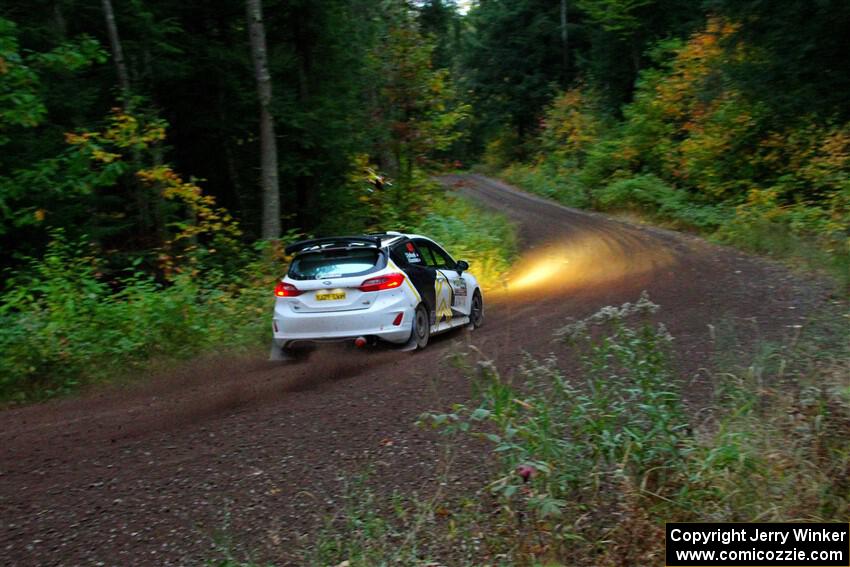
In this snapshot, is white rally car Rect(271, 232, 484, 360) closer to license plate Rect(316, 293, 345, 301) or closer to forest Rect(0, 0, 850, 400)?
license plate Rect(316, 293, 345, 301)

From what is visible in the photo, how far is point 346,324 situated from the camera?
10.2 metres

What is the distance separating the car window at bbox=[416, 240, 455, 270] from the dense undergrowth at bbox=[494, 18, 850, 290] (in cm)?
685

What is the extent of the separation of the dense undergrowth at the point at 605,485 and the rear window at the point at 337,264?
4.93 m

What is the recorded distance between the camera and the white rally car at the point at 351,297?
10.3 metres

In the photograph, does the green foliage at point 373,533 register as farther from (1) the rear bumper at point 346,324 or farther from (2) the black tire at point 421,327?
(2) the black tire at point 421,327

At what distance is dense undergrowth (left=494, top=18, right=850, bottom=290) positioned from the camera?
64.5ft

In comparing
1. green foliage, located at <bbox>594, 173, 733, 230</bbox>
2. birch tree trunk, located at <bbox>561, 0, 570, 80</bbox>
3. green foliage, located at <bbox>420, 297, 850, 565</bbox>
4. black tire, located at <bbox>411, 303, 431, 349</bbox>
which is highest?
birch tree trunk, located at <bbox>561, 0, 570, 80</bbox>

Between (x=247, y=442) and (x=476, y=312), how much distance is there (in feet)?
23.2

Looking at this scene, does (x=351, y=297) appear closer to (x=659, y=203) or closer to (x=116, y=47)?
(x=116, y=47)

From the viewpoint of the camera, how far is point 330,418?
7.55 meters

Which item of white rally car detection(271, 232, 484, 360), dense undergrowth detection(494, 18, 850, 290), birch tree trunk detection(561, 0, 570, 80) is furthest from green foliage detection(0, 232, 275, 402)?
birch tree trunk detection(561, 0, 570, 80)

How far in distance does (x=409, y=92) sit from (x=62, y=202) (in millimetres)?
10013

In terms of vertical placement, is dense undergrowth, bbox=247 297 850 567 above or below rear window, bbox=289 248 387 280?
below

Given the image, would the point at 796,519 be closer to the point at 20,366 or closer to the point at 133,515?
the point at 133,515
